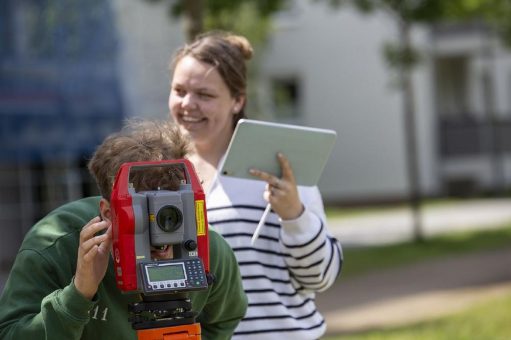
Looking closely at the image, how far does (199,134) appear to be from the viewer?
345 centimetres

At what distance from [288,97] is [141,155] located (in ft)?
78.1

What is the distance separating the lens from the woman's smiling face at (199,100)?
3416 millimetres

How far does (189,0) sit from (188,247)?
6.14 metres

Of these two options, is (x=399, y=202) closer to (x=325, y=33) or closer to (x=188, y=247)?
(x=325, y=33)

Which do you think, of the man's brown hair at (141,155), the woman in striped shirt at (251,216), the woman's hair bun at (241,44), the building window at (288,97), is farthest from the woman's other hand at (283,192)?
the building window at (288,97)

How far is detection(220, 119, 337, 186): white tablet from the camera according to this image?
318 cm

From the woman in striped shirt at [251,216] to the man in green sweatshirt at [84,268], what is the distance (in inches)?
25.0

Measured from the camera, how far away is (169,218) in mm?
2281

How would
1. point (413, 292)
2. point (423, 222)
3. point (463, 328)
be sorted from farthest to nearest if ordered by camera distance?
point (423, 222) < point (413, 292) < point (463, 328)

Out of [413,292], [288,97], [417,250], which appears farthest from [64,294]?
[288,97]

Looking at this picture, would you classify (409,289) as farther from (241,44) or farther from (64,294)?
(64,294)

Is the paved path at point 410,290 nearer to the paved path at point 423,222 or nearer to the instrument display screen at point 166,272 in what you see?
the paved path at point 423,222

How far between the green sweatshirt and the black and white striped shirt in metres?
0.59

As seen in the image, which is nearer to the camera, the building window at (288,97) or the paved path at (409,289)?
the paved path at (409,289)
